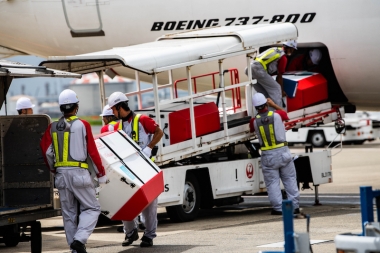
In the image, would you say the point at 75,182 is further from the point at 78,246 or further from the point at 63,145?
the point at 78,246

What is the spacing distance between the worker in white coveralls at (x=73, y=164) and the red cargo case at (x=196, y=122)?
3.58m

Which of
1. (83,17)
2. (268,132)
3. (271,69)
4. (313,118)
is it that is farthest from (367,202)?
(83,17)

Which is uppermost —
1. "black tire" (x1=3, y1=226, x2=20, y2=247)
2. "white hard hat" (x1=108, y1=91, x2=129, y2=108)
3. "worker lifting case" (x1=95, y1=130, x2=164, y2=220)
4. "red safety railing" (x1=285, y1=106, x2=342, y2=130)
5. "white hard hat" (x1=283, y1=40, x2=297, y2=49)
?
"white hard hat" (x1=283, y1=40, x2=297, y2=49)

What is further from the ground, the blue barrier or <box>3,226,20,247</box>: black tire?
the blue barrier

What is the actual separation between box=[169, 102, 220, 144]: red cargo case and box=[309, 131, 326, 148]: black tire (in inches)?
696

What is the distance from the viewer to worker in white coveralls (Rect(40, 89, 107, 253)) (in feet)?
28.9

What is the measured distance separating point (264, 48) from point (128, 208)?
5700 mm

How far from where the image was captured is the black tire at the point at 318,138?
30220mm

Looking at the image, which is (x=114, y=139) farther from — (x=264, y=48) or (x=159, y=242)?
(x=264, y=48)

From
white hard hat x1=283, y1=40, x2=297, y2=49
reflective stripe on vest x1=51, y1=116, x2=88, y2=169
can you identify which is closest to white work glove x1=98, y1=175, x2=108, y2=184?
reflective stripe on vest x1=51, y1=116, x2=88, y2=169

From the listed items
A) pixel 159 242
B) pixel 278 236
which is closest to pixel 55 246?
pixel 159 242

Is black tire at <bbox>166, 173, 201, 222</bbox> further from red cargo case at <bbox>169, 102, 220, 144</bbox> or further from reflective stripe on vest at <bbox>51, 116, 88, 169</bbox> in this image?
reflective stripe on vest at <bbox>51, 116, 88, 169</bbox>

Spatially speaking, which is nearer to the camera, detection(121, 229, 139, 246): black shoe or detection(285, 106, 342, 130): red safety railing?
detection(121, 229, 139, 246): black shoe

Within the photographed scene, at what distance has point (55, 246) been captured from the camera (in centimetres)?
1042
